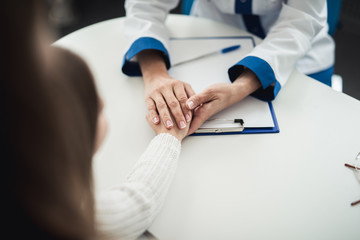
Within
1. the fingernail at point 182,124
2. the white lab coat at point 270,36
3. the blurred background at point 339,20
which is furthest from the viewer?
the blurred background at point 339,20

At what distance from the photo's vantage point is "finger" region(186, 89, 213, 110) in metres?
0.65

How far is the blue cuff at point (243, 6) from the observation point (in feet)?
2.95

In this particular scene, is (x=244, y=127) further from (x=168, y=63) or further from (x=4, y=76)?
(x=4, y=76)

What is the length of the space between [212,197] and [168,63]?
41 cm

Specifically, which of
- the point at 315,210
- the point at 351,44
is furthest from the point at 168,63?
the point at 351,44

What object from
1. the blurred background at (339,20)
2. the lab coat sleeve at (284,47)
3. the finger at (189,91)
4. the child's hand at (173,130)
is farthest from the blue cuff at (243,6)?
the blurred background at (339,20)

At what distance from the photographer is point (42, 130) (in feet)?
1.03

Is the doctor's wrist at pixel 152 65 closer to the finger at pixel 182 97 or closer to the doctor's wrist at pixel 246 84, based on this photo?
the finger at pixel 182 97

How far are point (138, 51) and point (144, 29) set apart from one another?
0.11 meters

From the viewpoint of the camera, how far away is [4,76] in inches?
11.0

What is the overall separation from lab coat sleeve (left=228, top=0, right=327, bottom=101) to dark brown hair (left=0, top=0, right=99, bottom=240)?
0.46 metres

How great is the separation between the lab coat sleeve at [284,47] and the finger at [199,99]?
124 mm

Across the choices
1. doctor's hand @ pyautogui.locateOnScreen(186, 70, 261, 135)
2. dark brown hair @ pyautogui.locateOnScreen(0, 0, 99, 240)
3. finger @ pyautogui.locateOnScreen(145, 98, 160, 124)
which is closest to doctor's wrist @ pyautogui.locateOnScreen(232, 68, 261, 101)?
doctor's hand @ pyautogui.locateOnScreen(186, 70, 261, 135)

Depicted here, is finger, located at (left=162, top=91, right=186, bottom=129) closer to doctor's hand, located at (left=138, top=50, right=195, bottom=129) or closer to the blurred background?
doctor's hand, located at (left=138, top=50, right=195, bottom=129)
